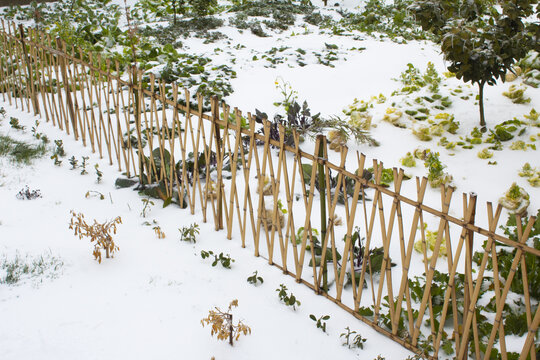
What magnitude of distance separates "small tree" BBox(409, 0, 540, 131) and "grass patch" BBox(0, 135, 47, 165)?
407 centimetres

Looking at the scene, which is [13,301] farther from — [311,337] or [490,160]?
[490,160]

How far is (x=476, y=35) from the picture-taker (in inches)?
170

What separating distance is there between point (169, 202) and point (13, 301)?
150 centimetres

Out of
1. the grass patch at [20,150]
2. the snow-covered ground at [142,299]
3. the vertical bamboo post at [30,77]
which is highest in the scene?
the vertical bamboo post at [30,77]

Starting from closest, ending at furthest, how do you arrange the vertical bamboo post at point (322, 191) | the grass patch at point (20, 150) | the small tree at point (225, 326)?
the small tree at point (225, 326) → the vertical bamboo post at point (322, 191) → the grass patch at point (20, 150)

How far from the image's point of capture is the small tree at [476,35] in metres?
4.29

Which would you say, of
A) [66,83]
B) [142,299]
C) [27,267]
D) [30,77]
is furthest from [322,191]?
[30,77]

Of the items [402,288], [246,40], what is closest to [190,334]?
[402,288]

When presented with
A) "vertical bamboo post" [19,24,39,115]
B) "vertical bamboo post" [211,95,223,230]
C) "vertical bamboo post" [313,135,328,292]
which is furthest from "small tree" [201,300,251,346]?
"vertical bamboo post" [19,24,39,115]

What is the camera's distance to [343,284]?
3211 millimetres

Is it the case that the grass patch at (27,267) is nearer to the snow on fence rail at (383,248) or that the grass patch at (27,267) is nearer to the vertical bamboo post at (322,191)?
the snow on fence rail at (383,248)

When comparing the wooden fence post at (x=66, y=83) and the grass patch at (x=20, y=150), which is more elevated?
the wooden fence post at (x=66, y=83)

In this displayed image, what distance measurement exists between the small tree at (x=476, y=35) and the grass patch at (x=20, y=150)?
4.07 meters

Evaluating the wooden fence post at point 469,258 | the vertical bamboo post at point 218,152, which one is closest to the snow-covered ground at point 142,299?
the vertical bamboo post at point 218,152
